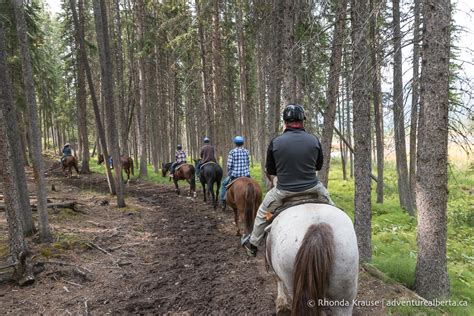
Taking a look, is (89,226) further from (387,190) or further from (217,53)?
(387,190)

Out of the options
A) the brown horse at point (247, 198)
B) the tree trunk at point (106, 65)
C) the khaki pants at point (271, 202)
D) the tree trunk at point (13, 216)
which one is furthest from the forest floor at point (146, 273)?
the tree trunk at point (106, 65)

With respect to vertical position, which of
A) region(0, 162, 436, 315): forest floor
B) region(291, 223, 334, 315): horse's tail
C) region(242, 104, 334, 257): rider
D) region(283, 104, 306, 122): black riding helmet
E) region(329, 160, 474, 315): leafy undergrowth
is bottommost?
region(329, 160, 474, 315): leafy undergrowth

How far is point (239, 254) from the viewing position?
7.28 metres

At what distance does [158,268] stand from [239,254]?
5.85 ft

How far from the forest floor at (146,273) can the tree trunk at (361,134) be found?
91 centimetres

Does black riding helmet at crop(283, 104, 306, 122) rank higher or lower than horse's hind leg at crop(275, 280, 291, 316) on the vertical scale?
higher

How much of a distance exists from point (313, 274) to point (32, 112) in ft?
21.9

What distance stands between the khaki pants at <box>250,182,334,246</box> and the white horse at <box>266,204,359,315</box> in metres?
0.76

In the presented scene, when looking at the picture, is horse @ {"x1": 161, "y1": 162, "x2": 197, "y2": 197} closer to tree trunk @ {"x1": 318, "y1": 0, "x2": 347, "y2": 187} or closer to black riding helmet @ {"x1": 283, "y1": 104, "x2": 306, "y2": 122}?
tree trunk @ {"x1": 318, "y1": 0, "x2": 347, "y2": 187}

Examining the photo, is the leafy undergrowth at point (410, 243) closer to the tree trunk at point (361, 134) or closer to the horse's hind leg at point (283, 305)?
the tree trunk at point (361, 134)

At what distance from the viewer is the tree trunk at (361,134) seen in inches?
238

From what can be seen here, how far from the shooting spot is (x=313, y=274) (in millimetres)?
3029

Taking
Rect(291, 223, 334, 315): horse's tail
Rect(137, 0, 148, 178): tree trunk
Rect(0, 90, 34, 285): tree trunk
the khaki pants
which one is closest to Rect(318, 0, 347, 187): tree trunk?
the khaki pants

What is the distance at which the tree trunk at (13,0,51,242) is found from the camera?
6742 mm
